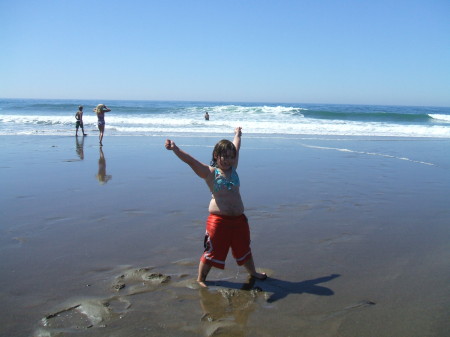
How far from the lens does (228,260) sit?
3893 mm

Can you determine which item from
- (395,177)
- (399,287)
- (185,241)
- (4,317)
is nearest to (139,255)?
(185,241)

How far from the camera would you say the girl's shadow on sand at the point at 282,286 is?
10.5 ft

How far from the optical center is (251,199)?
6180 millimetres

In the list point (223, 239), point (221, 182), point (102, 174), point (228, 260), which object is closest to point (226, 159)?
point (221, 182)

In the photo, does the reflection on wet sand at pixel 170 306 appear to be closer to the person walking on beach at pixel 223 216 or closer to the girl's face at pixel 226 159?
the person walking on beach at pixel 223 216

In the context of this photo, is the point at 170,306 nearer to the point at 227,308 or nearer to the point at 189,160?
the point at 227,308

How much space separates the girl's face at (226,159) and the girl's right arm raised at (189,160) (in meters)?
0.12

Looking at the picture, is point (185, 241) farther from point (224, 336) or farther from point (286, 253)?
point (224, 336)

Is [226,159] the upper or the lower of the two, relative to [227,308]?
upper

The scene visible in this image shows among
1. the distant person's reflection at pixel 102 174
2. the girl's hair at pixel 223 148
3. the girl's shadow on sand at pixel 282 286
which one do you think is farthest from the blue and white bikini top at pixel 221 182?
the distant person's reflection at pixel 102 174

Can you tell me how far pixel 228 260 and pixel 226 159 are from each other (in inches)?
46.6

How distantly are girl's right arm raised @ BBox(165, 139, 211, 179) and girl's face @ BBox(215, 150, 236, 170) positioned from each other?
0.39ft

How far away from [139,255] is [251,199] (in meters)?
2.65

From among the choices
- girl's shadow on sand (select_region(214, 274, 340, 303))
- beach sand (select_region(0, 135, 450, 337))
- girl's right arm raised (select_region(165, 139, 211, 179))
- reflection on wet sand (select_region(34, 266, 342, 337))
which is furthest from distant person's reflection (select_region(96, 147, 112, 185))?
girl's shadow on sand (select_region(214, 274, 340, 303))
